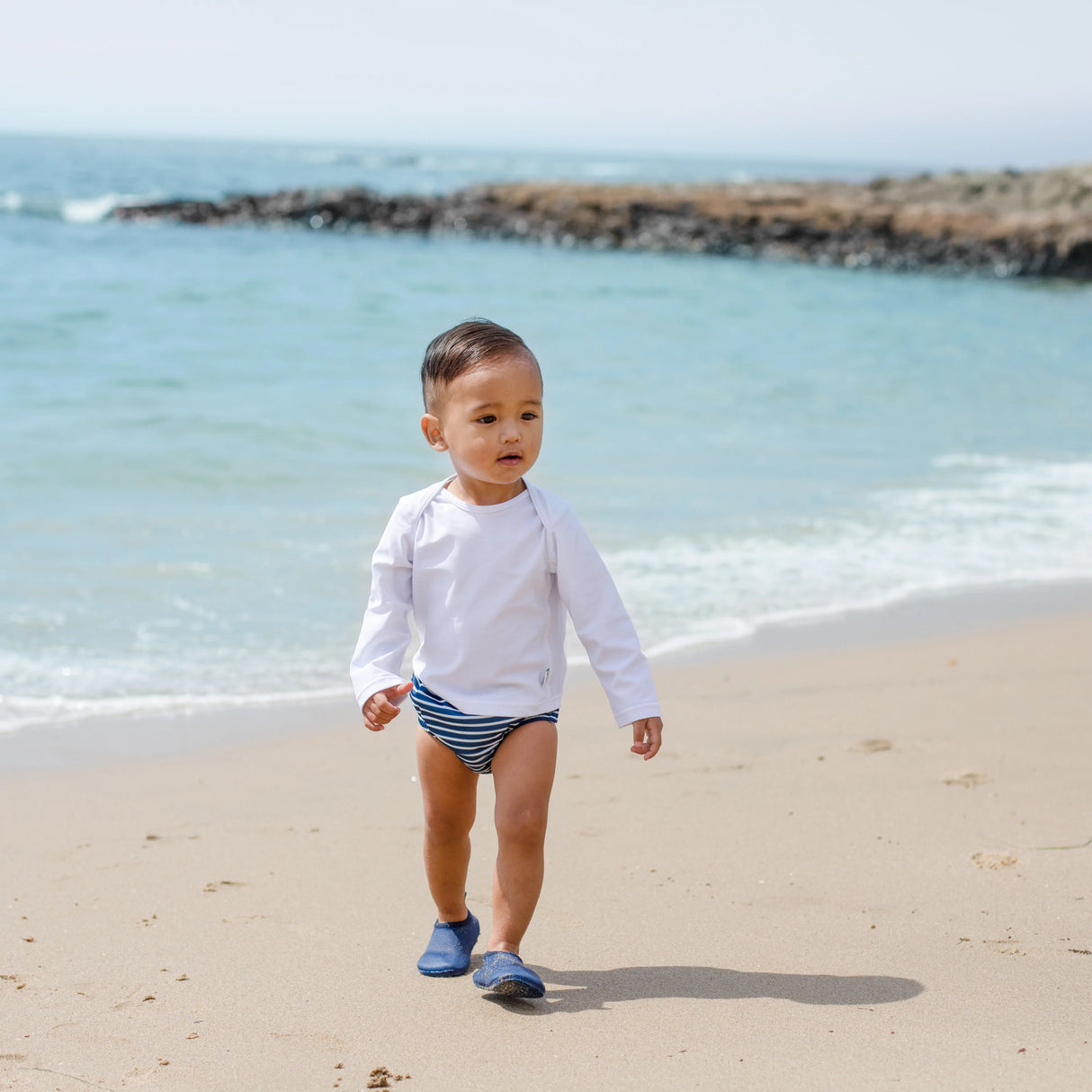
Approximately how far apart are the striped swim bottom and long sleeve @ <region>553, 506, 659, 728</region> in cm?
14

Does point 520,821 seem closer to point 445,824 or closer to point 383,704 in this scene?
point 445,824

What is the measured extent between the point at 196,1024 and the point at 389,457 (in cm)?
651

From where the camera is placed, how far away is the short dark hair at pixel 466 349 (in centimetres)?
242

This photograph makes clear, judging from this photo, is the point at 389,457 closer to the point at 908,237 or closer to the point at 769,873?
the point at 769,873

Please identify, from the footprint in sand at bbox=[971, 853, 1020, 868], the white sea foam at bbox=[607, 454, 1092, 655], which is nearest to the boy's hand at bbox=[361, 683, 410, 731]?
the footprint in sand at bbox=[971, 853, 1020, 868]

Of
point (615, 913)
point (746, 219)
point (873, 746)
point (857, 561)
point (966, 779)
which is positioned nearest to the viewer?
point (615, 913)

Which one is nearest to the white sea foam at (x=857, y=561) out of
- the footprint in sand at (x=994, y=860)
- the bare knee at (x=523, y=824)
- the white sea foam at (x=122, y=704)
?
the white sea foam at (x=122, y=704)

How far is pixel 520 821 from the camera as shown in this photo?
239 centimetres

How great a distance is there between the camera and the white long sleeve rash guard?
245 centimetres

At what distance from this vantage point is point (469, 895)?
9.47 feet

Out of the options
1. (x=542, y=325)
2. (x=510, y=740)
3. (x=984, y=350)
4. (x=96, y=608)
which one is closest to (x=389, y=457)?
(x=96, y=608)

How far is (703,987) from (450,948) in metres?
0.51

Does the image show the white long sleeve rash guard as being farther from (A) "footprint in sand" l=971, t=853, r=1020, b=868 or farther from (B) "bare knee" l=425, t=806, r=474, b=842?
(A) "footprint in sand" l=971, t=853, r=1020, b=868

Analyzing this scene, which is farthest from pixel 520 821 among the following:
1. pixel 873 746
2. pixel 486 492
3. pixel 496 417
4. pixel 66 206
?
pixel 66 206
